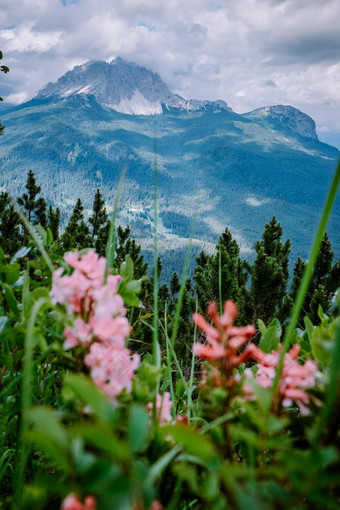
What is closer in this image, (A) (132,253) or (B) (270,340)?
(B) (270,340)

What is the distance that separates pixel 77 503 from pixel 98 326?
0.28 meters

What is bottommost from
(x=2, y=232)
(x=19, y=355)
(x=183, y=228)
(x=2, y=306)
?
(x=183, y=228)

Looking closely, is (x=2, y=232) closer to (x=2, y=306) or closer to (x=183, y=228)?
(x=2, y=306)

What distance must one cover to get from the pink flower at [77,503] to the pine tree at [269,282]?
856 centimetres

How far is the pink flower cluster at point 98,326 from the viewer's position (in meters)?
0.65

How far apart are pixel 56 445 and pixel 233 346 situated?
380 millimetres

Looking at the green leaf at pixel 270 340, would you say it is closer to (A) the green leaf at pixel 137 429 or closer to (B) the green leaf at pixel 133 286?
(B) the green leaf at pixel 133 286

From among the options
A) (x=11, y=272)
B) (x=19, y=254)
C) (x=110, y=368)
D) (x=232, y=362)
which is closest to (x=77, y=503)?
(x=110, y=368)

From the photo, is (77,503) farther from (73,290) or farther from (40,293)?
(40,293)

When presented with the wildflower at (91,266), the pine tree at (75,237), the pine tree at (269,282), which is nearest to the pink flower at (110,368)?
the wildflower at (91,266)

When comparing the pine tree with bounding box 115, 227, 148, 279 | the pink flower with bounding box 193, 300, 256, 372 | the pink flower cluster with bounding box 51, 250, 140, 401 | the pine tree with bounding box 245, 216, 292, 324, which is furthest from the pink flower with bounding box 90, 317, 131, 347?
the pine tree with bounding box 115, 227, 148, 279

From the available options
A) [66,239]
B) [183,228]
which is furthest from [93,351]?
[183,228]

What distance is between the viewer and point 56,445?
0.39m

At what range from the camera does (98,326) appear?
0.65 meters
